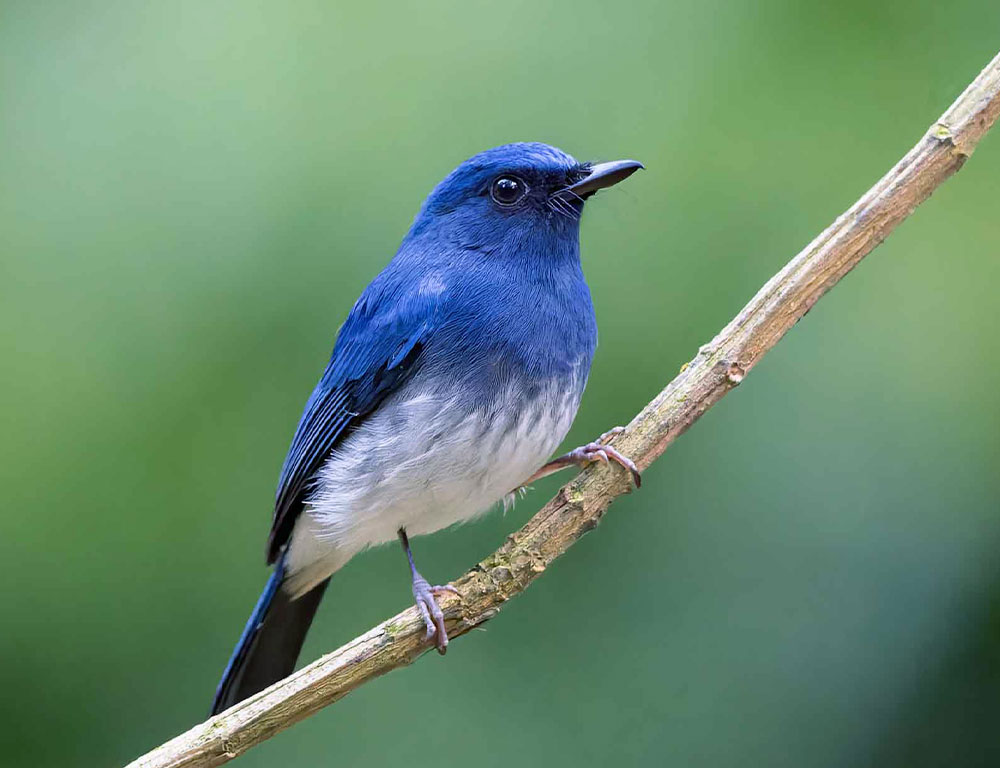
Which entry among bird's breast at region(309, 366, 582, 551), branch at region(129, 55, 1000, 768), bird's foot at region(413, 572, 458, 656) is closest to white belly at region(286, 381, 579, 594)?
bird's breast at region(309, 366, 582, 551)

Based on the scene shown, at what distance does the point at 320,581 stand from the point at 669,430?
47.4 inches

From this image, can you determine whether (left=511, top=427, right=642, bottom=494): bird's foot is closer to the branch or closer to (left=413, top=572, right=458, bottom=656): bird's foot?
the branch

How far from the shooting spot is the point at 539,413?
121 inches

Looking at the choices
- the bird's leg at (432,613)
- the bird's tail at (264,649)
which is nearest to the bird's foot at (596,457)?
the bird's leg at (432,613)

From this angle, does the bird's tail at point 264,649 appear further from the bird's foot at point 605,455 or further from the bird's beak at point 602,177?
the bird's beak at point 602,177

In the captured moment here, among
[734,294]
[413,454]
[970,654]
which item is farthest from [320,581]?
[970,654]

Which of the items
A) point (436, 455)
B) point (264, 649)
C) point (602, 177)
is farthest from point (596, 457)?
point (264, 649)

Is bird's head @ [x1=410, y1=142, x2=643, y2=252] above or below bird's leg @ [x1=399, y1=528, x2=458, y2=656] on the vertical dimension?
above

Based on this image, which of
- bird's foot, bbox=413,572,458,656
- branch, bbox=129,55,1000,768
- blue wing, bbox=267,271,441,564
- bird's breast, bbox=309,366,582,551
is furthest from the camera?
blue wing, bbox=267,271,441,564

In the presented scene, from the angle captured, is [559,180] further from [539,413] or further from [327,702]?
[327,702]

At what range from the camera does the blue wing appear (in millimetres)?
3238

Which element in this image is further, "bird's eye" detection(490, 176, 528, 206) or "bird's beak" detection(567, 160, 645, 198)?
"bird's eye" detection(490, 176, 528, 206)

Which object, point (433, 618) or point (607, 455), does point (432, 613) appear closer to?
point (433, 618)

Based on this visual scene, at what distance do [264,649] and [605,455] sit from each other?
1183mm
